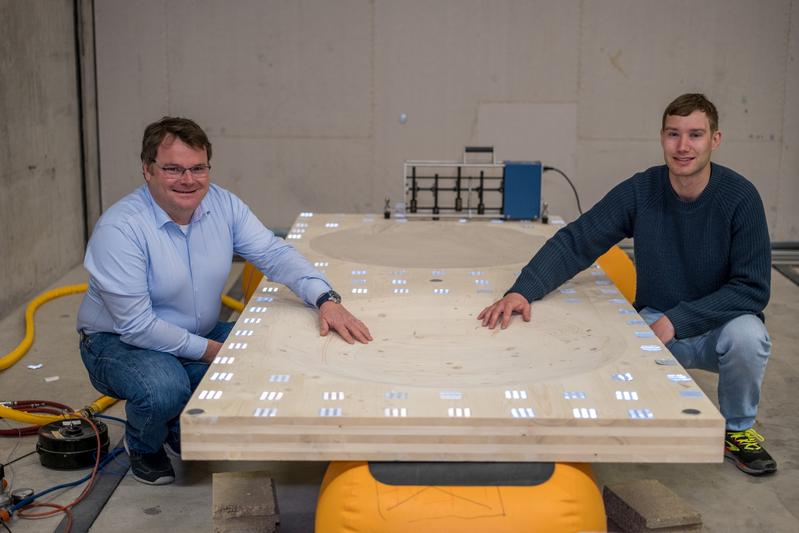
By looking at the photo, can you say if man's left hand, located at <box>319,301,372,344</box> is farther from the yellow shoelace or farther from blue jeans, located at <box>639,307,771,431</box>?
the yellow shoelace

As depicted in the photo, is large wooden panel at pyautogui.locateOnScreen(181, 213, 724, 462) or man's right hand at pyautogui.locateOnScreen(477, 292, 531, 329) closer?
large wooden panel at pyautogui.locateOnScreen(181, 213, 724, 462)

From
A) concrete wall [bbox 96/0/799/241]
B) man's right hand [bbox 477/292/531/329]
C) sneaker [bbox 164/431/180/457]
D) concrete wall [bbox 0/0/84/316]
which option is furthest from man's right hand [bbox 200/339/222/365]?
concrete wall [bbox 96/0/799/241]

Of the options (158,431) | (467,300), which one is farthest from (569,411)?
(158,431)

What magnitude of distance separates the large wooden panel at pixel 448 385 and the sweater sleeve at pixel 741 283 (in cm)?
19

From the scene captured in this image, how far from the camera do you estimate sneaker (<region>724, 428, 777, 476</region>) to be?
9.78ft

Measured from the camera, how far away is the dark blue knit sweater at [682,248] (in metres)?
2.93

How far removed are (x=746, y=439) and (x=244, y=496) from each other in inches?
61.5

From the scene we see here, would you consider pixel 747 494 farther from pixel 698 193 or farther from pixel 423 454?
pixel 423 454

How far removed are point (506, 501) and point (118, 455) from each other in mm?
1522

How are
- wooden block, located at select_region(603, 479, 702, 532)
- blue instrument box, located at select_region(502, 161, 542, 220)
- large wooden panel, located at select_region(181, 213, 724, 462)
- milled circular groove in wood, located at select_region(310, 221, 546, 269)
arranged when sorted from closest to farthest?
large wooden panel, located at select_region(181, 213, 724, 462) < wooden block, located at select_region(603, 479, 702, 532) < milled circular groove in wood, located at select_region(310, 221, 546, 269) < blue instrument box, located at select_region(502, 161, 542, 220)

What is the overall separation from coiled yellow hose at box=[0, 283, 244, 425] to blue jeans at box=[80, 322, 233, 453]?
1.21 ft

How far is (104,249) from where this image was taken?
272cm

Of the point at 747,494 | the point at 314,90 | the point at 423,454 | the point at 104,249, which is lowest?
the point at 747,494

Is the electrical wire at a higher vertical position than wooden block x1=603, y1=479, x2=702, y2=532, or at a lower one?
lower
